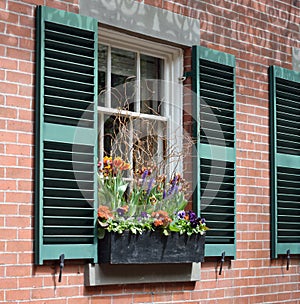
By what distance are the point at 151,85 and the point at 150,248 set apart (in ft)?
4.63

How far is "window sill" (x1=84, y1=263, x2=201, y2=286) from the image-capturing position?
238 inches

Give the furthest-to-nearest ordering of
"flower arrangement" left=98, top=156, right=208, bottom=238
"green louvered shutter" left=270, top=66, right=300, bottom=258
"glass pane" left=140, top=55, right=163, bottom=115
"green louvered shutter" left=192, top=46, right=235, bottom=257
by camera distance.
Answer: "green louvered shutter" left=270, top=66, right=300, bottom=258 < "green louvered shutter" left=192, top=46, right=235, bottom=257 < "glass pane" left=140, top=55, right=163, bottom=115 < "flower arrangement" left=98, top=156, right=208, bottom=238

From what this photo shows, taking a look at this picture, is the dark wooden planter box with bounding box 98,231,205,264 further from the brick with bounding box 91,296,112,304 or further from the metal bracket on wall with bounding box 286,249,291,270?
the metal bracket on wall with bounding box 286,249,291,270

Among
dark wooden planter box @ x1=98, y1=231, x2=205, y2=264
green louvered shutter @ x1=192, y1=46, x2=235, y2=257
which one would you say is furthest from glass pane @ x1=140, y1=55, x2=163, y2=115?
dark wooden planter box @ x1=98, y1=231, x2=205, y2=264

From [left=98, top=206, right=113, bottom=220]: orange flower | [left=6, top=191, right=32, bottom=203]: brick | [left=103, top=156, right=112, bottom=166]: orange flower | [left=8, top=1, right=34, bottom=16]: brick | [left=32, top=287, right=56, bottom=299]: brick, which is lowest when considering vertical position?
[left=32, top=287, right=56, bottom=299]: brick

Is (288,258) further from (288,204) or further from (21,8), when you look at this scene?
(21,8)

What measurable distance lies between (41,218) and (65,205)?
0.26 meters

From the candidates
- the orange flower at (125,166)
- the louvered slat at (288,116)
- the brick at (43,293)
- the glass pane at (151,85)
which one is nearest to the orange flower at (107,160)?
the orange flower at (125,166)

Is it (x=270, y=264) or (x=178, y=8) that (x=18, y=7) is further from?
(x=270, y=264)

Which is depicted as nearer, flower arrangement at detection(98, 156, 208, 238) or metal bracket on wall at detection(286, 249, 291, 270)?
flower arrangement at detection(98, 156, 208, 238)

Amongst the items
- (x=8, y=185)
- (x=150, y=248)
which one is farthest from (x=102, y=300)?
(x=8, y=185)

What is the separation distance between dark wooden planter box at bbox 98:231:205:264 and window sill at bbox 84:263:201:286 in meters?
0.10

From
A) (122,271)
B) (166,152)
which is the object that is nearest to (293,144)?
(166,152)

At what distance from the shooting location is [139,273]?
638cm
